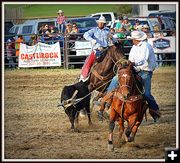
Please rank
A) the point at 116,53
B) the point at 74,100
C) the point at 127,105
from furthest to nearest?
1. the point at 74,100
2. the point at 116,53
3. the point at 127,105

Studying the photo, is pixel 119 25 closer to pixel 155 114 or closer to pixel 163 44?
pixel 163 44

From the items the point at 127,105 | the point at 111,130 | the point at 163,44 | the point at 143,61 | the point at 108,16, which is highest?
the point at 108,16

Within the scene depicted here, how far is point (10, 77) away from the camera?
1189 cm

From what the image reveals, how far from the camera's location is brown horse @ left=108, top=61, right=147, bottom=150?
11.1 meters

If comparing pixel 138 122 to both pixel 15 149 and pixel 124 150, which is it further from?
pixel 15 149

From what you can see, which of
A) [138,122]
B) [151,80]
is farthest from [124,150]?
[151,80]

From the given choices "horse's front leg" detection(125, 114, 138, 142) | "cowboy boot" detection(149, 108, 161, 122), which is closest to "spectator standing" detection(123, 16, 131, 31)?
"cowboy boot" detection(149, 108, 161, 122)

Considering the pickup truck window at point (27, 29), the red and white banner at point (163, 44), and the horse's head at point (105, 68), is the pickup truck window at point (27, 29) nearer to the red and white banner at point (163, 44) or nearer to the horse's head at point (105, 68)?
the horse's head at point (105, 68)

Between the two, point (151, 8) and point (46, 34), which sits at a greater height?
point (151, 8)

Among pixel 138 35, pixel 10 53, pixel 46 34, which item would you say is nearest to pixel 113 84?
pixel 138 35

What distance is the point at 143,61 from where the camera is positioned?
11.3m

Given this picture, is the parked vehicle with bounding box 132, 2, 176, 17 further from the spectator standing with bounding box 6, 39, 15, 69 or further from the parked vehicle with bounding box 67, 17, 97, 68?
the spectator standing with bounding box 6, 39, 15, 69

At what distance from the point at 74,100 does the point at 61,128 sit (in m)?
0.52

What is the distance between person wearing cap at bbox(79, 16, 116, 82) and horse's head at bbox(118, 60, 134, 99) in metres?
0.67
